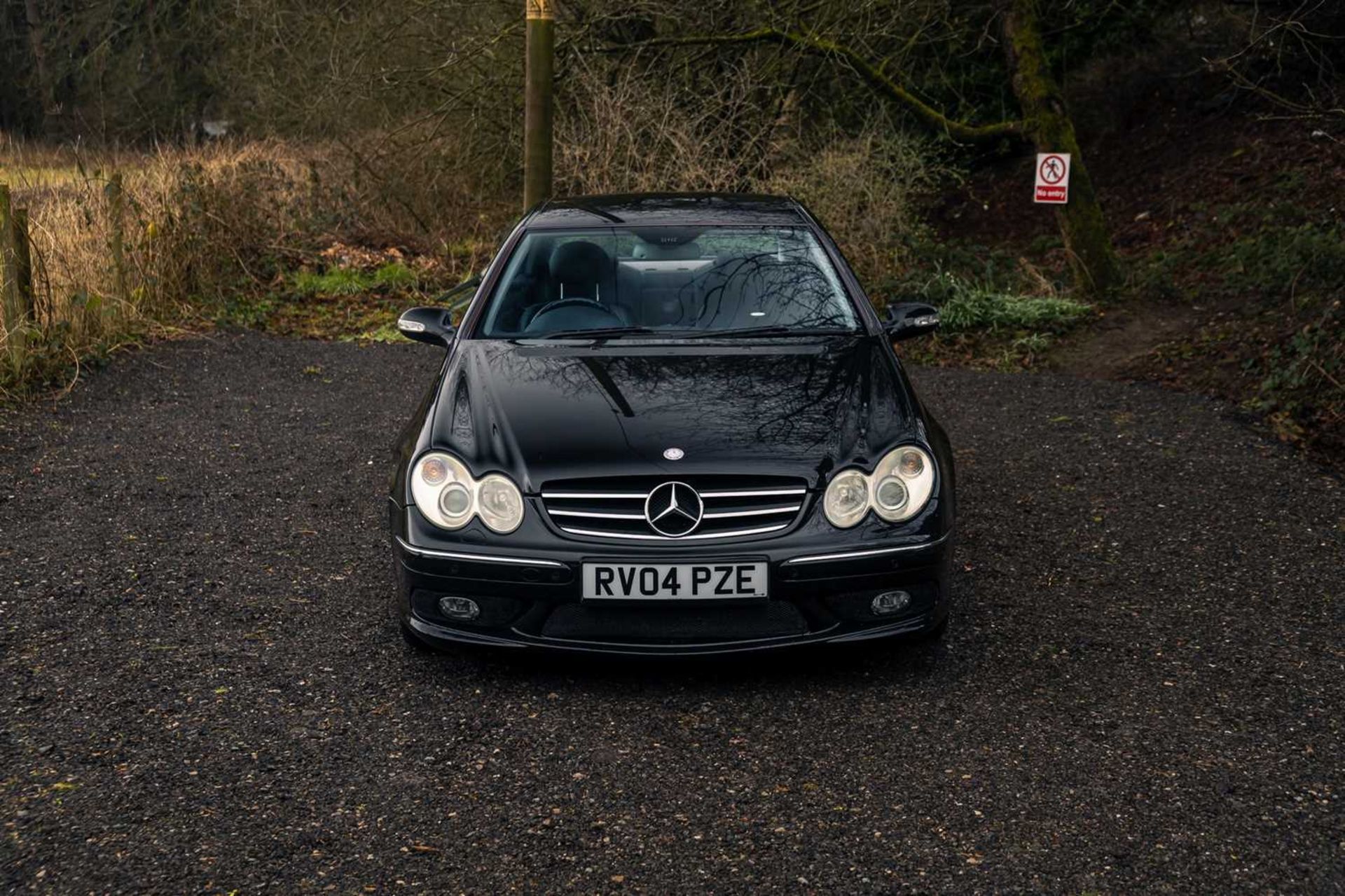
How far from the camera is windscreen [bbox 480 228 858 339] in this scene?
217 inches

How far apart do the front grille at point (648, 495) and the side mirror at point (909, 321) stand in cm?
149

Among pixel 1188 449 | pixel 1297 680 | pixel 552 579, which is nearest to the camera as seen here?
pixel 552 579

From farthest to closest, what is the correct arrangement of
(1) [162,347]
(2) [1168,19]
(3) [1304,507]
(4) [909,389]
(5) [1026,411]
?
(2) [1168,19] < (1) [162,347] < (5) [1026,411] < (3) [1304,507] < (4) [909,389]

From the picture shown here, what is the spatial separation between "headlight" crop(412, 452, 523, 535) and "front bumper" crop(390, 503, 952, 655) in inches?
2.2

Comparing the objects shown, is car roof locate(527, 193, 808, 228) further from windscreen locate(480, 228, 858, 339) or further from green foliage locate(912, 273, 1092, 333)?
green foliage locate(912, 273, 1092, 333)

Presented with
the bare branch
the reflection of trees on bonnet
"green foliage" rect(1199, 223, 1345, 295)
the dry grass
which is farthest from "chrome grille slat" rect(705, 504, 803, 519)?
the bare branch

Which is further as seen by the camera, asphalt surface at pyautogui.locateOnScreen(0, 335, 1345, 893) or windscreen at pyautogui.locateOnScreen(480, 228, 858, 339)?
windscreen at pyautogui.locateOnScreen(480, 228, 858, 339)

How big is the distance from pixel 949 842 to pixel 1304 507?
4008 mm

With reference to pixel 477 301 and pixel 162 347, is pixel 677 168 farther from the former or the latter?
pixel 477 301

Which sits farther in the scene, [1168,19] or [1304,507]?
[1168,19]

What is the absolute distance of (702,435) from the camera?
4.44m

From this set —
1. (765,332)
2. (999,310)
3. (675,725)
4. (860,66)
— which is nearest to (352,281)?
(860,66)

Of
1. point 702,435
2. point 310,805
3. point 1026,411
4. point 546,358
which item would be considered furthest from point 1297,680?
point 1026,411

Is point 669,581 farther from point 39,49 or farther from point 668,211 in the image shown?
point 39,49
